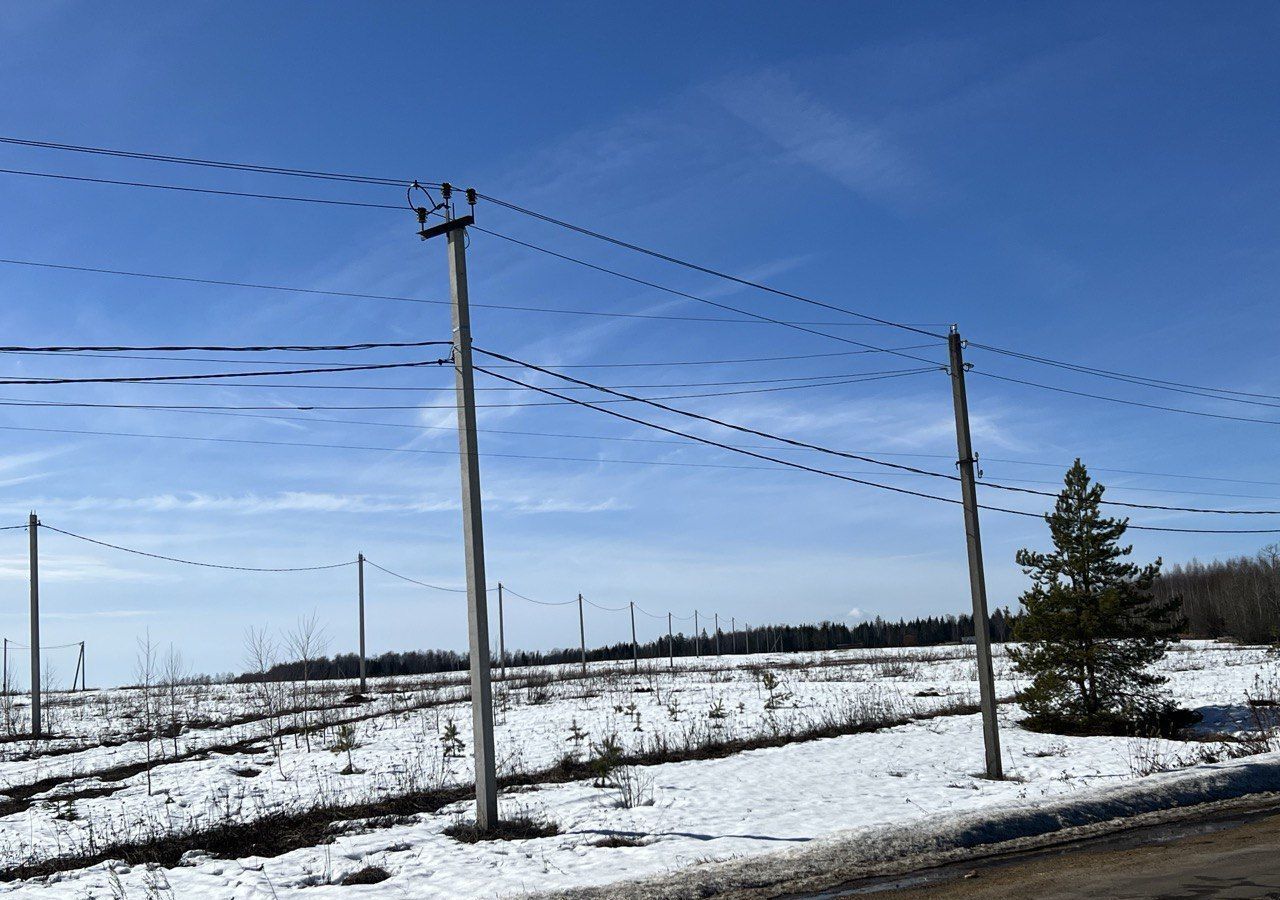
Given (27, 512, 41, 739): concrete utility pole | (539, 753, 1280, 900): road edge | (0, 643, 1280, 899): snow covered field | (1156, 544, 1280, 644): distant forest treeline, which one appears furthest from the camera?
(1156, 544, 1280, 644): distant forest treeline

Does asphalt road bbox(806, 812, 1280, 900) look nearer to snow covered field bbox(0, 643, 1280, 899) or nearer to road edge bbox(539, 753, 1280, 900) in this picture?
road edge bbox(539, 753, 1280, 900)

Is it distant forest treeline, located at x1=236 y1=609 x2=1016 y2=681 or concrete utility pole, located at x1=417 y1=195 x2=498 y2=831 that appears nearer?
concrete utility pole, located at x1=417 y1=195 x2=498 y2=831

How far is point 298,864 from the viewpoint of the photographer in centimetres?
1155

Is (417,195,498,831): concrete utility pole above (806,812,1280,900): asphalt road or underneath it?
above

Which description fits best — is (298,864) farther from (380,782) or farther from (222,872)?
(380,782)

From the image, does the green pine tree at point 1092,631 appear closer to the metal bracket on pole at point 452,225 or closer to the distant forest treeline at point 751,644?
the metal bracket on pole at point 452,225

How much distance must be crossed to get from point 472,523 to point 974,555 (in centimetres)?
944

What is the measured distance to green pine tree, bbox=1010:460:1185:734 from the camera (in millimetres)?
21531

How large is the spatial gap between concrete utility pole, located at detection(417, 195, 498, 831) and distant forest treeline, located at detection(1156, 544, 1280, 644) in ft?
215

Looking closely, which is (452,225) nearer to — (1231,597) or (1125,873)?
(1125,873)

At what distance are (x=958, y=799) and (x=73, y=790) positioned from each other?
17060 mm

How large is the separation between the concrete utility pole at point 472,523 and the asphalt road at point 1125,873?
204 inches

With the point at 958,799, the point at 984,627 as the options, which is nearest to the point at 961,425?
the point at 984,627

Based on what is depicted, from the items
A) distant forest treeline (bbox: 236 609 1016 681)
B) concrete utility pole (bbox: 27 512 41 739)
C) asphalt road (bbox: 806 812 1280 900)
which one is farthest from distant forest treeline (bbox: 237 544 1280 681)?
asphalt road (bbox: 806 812 1280 900)
